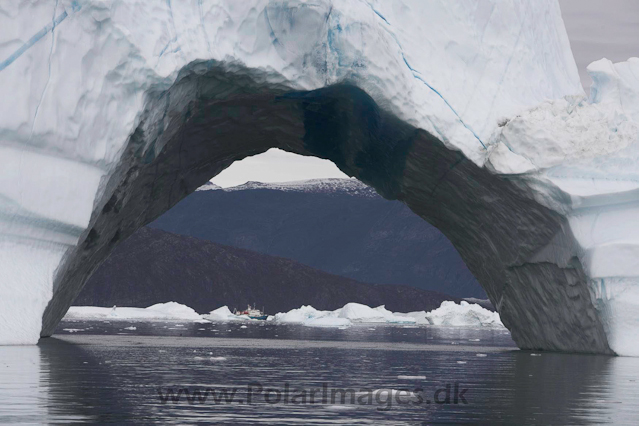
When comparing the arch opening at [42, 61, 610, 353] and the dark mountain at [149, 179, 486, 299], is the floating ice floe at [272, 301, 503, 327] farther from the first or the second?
the dark mountain at [149, 179, 486, 299]

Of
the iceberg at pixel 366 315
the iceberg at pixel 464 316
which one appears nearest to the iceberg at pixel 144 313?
the iceberg at pixel 366 315

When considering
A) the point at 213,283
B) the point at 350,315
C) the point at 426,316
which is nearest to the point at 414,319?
the point at 426,316

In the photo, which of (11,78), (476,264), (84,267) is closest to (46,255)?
(11,78)

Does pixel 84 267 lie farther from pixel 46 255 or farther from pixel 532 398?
pixel 532 398

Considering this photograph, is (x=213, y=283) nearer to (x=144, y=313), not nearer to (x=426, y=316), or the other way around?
(x=144, y=313)

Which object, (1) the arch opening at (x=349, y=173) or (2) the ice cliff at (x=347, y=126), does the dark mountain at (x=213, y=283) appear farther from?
(2) the ice cliff at (x=347, y=126)
